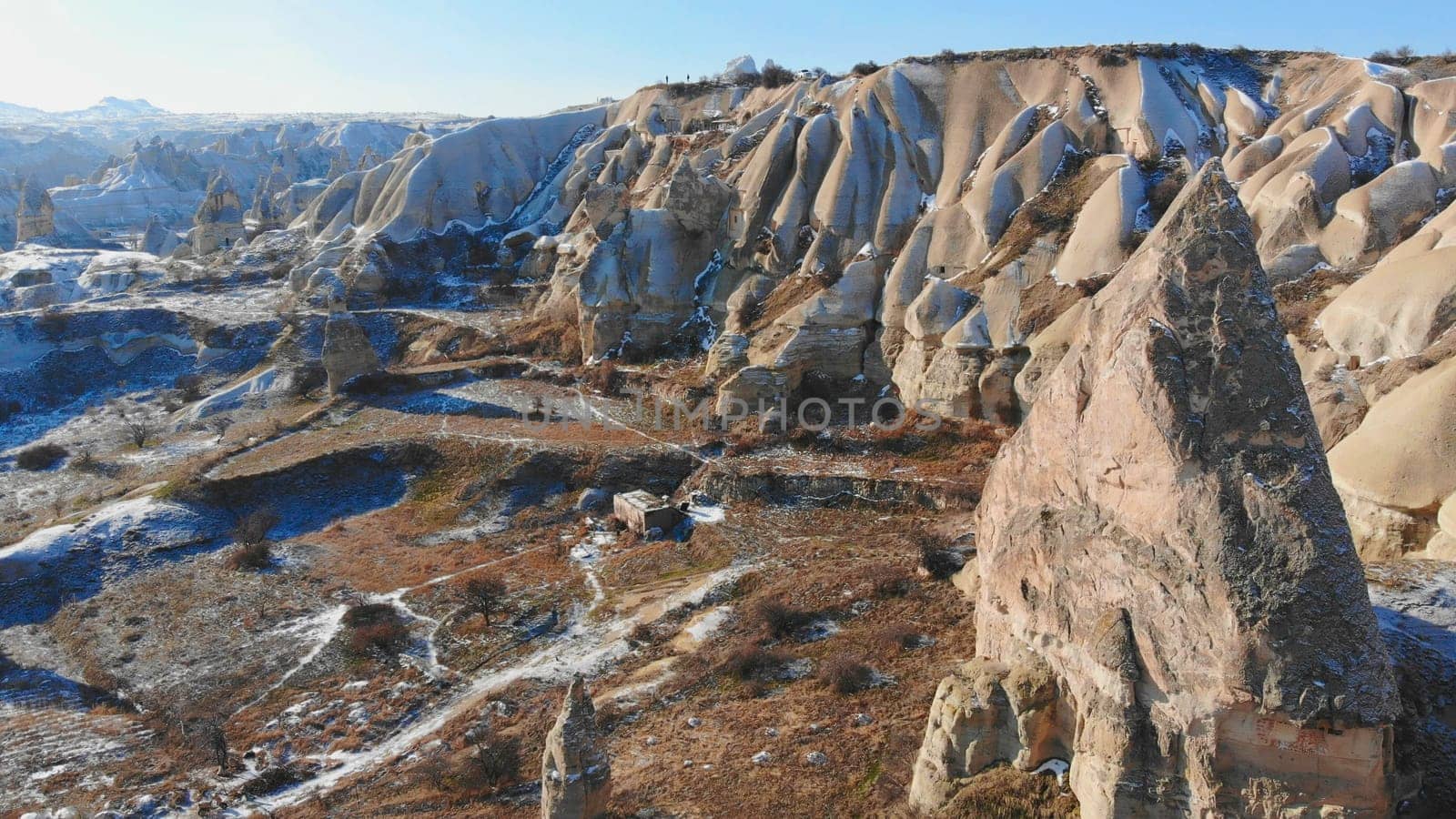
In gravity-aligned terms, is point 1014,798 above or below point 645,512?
above

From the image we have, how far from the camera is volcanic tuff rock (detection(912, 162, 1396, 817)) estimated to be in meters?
7.23

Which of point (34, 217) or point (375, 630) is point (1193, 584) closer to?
point (375, 630)

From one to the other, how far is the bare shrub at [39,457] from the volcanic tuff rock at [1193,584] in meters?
36.8

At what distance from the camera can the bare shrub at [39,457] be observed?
32.3 metres

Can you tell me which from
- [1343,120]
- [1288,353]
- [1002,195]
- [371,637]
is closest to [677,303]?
[1002,195]

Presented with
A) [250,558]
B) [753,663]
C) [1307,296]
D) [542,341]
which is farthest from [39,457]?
[1307,296]

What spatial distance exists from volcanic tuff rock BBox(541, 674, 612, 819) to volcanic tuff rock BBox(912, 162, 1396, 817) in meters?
4.16

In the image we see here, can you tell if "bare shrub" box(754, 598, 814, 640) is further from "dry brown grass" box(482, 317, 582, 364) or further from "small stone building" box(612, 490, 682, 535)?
"dry brown grass" box(482, 317, 582, 364)

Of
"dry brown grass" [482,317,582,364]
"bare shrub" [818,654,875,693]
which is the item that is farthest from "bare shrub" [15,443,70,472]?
"bare shrub" [818,654,875,693]

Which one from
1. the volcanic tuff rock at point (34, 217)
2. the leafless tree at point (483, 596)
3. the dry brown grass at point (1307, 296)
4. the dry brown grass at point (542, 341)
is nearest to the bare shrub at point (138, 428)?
the dry brown grass at point (542, 341)

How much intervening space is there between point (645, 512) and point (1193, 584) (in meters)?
16.2

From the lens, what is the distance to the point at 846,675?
13961 mm

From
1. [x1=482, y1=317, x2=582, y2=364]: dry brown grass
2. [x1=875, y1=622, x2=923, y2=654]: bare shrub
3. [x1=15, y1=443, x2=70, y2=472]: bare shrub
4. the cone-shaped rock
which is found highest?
the cone-shaped rock

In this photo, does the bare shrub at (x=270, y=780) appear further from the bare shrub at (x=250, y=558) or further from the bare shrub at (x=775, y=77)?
the bare shrub at (x=775, y=77)
